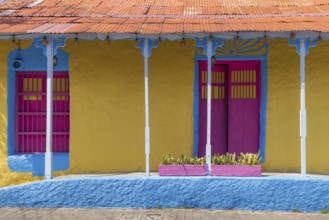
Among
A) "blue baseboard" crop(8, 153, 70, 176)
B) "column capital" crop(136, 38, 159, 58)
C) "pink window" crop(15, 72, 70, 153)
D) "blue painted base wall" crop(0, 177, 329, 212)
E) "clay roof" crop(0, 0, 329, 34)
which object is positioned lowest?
"blue painted base wall" crop(0, 177, 329, 212)

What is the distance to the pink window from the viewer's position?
28.3 ft

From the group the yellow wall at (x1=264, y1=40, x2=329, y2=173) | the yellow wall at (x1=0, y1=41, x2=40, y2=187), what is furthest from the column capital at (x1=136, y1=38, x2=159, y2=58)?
the yellow wall at (x1=0, y1=41, x2=40, y2=187)

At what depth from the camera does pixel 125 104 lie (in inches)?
338

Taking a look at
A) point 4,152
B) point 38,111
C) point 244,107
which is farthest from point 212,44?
point 4,152

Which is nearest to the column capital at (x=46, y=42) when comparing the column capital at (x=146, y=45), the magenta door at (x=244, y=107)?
the column capital at (x=146, y=45)

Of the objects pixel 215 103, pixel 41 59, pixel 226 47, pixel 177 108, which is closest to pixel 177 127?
pixel 177 108

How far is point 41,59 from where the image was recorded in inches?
338

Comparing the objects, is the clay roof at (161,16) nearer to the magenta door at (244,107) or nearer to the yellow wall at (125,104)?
the yellow wall at (125,104)

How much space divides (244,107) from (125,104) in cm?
254

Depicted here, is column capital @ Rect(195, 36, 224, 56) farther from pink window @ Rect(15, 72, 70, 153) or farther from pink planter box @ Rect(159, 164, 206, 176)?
pink window @ Rect(15, 72, 70, 153)

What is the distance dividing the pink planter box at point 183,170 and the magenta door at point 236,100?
4.26 feet

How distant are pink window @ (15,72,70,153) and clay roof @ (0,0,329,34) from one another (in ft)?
4.21

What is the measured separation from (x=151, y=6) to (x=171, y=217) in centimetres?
485

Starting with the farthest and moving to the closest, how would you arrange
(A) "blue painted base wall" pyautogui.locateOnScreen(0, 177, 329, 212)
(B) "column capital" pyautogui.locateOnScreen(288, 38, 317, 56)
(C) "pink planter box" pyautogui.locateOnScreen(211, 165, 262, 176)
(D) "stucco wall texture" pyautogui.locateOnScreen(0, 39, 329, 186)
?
(D) "stucco wall texture" pyautogui.locateOnScreen(0, 39, 329, 186), (C) "pink planter box" pyautogui.locateOnScreen(211, 165, 262, 176), (B) "column capital" pyautogui.locateOnScreen(288, 38, 317, 56), (A) "blue painted base wall" pyautogui.locateOnScreen(0, 177, 329, 212)
